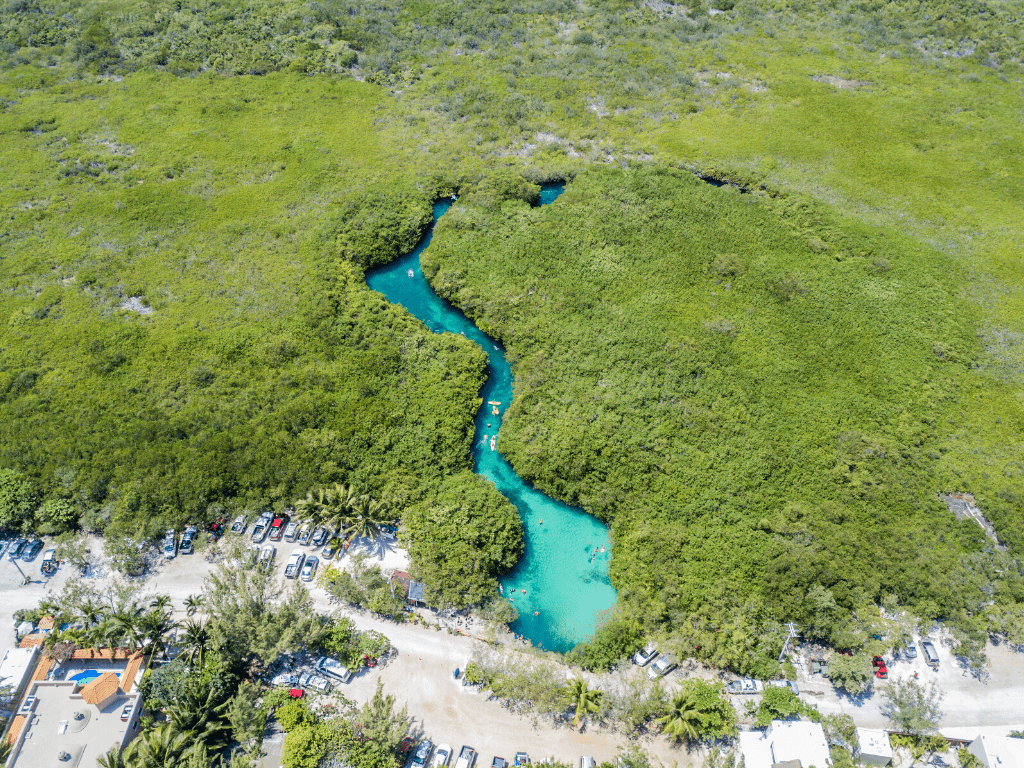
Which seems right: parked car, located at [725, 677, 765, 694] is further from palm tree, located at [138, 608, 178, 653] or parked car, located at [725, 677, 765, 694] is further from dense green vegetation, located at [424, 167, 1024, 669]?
palm tree, located at [138, 608, 178, 653]

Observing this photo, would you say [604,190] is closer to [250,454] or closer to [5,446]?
[250,454]

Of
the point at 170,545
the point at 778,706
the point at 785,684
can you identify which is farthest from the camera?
the point at 170,545

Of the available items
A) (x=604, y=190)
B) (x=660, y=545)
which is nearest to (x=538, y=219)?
(x=604, y=190)

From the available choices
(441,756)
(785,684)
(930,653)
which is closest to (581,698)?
(441,756)

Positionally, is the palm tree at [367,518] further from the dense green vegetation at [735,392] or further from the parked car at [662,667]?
the parked car at [662,667]

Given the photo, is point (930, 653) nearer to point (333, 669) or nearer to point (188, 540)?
point (333, 669)

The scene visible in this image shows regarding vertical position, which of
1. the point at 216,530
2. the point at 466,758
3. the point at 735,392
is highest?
the point at 735,392

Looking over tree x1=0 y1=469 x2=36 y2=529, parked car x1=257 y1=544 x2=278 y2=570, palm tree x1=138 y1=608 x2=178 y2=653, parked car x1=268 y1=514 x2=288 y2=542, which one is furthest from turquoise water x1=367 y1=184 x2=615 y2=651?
tree x1=0 y1=469 x2=36 y2=529

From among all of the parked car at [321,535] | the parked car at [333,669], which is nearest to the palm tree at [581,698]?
the parked car at [333,669]
